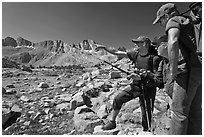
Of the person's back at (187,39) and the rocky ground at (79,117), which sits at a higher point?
the person's back at (187,39)

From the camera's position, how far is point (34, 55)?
184125 millimetres

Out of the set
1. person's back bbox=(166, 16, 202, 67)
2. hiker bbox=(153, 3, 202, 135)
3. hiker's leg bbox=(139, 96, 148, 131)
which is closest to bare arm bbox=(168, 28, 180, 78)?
hiker bbox=(153, 3, 202, 135)

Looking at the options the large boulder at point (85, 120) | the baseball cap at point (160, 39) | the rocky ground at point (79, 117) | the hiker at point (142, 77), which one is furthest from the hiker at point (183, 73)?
the large boulder at point (85, 120)

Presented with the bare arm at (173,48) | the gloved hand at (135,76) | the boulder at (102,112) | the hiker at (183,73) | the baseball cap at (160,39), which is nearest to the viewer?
the bare arm at (173,48)

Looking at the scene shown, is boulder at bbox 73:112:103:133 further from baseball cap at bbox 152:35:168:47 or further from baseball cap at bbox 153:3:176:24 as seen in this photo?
baseball cap at bbox 153:3:176:24

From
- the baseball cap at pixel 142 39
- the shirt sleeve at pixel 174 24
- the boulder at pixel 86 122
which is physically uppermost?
the baseball cap at pixel 142 39

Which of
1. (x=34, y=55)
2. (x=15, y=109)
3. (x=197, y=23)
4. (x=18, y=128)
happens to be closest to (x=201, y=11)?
(x=197, y=23)

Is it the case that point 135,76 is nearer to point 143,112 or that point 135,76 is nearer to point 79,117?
point 143,112

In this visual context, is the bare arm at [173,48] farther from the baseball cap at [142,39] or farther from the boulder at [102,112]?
the boulder at [102,112]

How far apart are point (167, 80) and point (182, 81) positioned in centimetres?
28

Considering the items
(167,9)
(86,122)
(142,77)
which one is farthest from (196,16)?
(86,122)

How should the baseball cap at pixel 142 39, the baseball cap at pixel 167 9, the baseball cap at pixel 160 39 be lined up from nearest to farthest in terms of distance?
1. the baseball cap at pixel 167 9
2. the baseball cap at pixel 160 39
3. the baseball cap at pixel 142 39

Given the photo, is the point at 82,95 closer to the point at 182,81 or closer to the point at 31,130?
the point at 31,130

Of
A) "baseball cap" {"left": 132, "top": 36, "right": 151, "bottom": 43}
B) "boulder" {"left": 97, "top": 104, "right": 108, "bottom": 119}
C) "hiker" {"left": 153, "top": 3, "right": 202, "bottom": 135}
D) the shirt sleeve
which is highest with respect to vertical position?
A: "baseball cap" {"left": 132, "top": 36, "right": 151, "bottom": 43}
